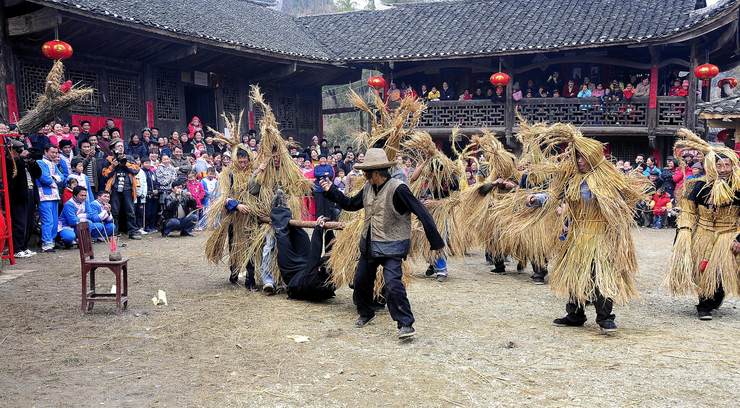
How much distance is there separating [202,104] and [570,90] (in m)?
9.37

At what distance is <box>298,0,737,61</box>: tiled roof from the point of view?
15.2 m

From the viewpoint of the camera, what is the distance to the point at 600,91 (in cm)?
1588

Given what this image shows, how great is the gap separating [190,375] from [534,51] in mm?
13530

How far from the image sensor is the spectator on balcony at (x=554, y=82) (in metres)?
16.9

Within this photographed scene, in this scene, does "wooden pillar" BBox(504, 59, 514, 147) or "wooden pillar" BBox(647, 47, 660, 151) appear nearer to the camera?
"wooden pillar" BBox(647, 47, 660, 151)

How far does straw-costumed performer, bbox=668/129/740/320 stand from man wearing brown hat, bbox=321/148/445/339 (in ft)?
7.79

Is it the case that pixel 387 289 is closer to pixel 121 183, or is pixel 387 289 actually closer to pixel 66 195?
pixel 66 195

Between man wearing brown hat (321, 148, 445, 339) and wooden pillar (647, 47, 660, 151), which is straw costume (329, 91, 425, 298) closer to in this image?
man wearing brown hat (321, 148, 445, 339)

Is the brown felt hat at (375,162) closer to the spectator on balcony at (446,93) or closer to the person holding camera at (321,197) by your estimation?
the person holding camera at (321,197)

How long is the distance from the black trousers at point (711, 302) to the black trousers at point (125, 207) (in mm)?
8112

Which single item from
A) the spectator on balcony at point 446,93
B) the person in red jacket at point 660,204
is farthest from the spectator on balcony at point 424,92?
the person in red jacket at point 660,204

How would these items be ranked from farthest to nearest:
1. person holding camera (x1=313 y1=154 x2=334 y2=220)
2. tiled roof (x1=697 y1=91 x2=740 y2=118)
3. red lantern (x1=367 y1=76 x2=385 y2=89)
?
red lantern (x1=367 y1=76 x2=385 y2=89), person holding camera (x1=313 y1=154 x2=334 y2=220), tiled roof (x1=697 y1=91 x2=740 y2=118)

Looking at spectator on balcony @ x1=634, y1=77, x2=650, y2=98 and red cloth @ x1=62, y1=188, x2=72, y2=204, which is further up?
spectator on balcony @ x1=634, y1=77, x2=650, y2=98

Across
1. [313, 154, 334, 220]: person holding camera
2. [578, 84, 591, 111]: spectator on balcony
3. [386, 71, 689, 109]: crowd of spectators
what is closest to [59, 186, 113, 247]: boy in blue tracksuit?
[313, 154, 334, 220]: person holding camera
